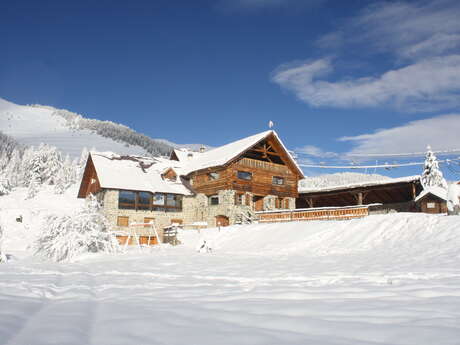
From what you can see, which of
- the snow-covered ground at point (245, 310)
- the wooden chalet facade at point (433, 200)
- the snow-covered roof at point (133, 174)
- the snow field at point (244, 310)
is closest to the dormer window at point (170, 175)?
the snow-covered roof at point (133, 174)

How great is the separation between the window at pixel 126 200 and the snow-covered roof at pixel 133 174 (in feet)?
2.35

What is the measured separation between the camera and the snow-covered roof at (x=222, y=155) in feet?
108

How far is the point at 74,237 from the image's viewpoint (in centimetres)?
1741

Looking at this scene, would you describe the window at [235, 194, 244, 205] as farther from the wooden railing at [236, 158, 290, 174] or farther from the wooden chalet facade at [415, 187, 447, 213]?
the wooden chalet facade at [415, 187, 447, 213]

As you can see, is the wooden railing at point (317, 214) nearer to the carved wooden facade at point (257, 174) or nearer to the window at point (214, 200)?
the carved wooden facade at point (257, 174)

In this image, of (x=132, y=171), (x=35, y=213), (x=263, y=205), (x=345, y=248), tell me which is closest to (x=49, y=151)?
(x=35, y=213)

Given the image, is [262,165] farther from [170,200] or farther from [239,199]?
Answer: [170,200]

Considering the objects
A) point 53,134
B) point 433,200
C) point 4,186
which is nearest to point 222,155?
point 433,200

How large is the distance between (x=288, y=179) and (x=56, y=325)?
34566mm

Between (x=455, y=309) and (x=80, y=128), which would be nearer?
(x=455, y=309)

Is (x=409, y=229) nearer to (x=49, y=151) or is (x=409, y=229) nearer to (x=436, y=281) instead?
(x=436, y=281)

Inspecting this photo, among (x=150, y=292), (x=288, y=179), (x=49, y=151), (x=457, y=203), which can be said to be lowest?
(x=150, y=292)

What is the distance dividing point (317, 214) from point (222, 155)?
45.3 ft

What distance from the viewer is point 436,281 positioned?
638 centimetres
